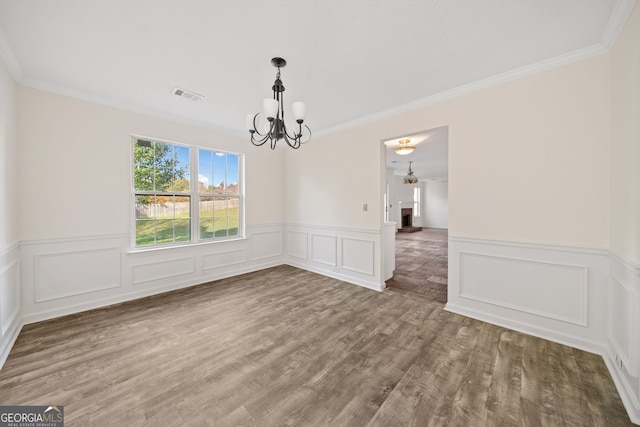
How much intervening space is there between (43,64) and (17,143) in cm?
91

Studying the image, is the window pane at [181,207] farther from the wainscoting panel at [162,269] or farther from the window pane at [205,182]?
the wainscoting panel at [162,269]

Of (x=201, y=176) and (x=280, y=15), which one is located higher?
(x=280, y=15)

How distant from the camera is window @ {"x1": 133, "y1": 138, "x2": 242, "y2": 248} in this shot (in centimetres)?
350

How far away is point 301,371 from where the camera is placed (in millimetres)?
1873

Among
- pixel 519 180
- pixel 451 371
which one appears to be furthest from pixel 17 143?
pixel 519 180

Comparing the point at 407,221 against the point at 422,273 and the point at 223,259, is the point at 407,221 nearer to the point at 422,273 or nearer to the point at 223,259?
the point at 422,273

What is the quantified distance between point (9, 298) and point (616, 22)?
559 centimetres

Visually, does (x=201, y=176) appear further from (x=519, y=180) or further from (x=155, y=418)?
(x=519, y=180)

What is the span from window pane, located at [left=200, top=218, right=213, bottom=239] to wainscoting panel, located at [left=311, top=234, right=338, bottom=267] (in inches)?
72.9

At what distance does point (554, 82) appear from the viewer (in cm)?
225

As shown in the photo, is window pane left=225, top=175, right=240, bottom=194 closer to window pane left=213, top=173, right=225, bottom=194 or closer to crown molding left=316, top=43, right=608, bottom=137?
window pane left=213, top=173, right=225, bottom=194

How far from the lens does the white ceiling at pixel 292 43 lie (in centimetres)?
167

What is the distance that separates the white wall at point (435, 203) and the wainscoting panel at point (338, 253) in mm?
9637

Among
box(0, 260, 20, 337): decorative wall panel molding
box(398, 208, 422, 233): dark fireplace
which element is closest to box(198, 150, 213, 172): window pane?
box(0, 260, 20, 337): decorative wall panel molding
